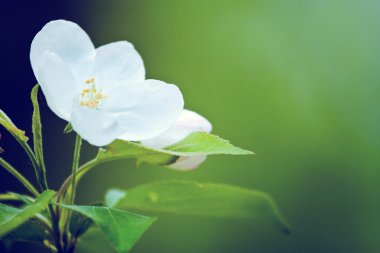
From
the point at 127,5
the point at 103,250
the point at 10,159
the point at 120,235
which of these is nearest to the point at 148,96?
the point at 120,235

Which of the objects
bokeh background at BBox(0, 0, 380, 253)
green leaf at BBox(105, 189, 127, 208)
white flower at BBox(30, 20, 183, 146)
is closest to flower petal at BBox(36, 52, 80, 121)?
white flower at BBox(30, 20, 183, 146)

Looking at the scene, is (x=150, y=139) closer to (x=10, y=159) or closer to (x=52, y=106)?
(x=52, y=106)

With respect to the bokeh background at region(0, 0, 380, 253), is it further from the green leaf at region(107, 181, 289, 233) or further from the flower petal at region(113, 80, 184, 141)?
the flower petal at region(113, 80, 184, 141)

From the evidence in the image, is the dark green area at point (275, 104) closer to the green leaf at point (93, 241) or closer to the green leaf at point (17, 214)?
the green leaf at point (93, 241)

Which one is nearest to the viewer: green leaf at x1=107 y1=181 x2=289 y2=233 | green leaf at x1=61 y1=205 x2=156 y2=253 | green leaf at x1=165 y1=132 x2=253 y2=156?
green leaf at x1=61 y1=205 x2=156 y2=253

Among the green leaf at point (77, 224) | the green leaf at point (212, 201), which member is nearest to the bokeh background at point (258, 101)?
the green leaf at point (212, 201)

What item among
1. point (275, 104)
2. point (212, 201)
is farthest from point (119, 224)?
point (275, 104)

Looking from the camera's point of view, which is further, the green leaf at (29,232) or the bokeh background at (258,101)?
the bokeh background at (258,101)

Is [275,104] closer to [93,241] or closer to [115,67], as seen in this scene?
[93,241]
